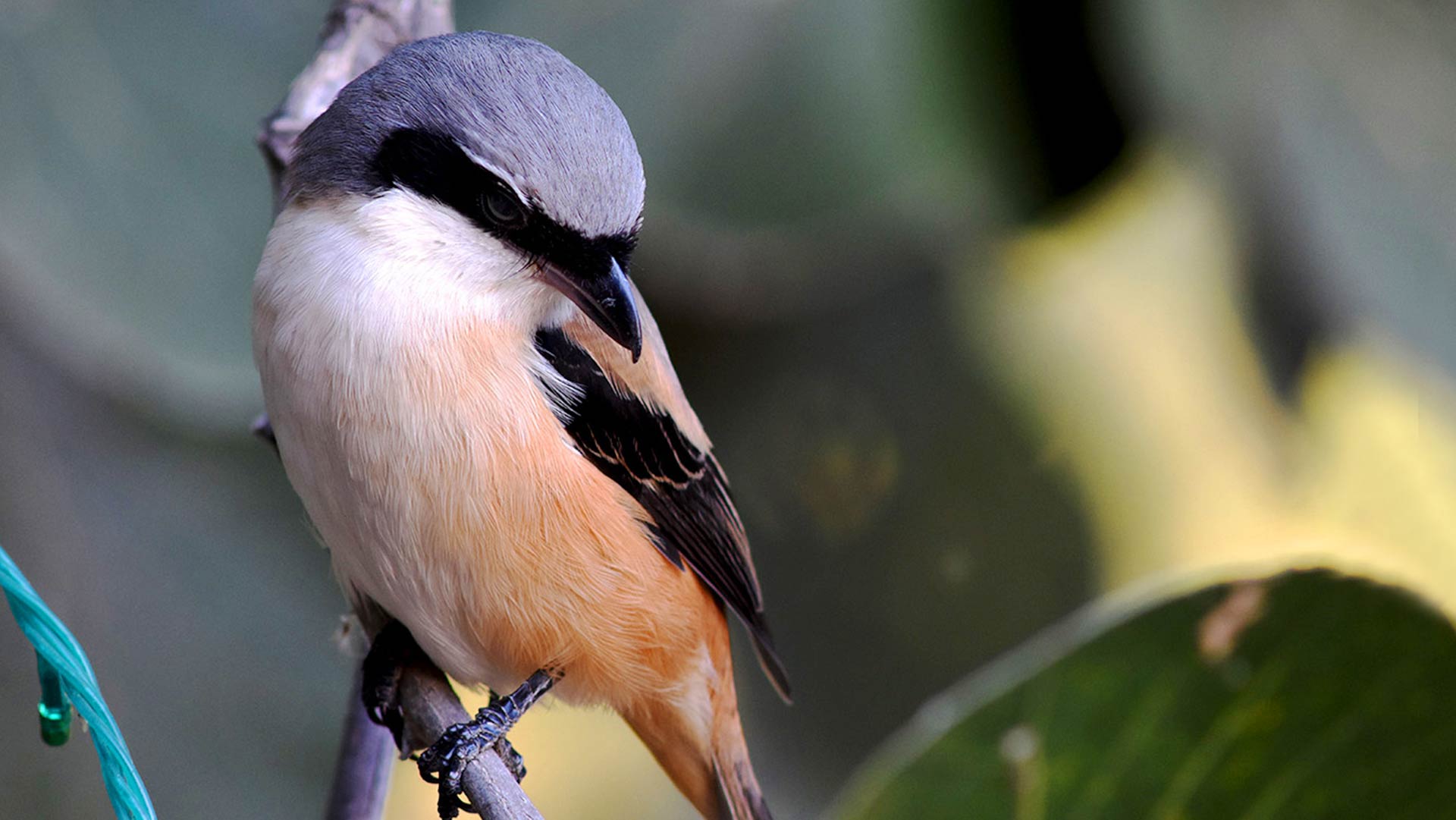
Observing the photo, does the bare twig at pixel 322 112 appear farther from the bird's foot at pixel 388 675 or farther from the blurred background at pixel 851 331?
the blurred background at pixel 851 331

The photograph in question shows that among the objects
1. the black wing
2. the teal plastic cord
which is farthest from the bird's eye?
the teal plastic cord

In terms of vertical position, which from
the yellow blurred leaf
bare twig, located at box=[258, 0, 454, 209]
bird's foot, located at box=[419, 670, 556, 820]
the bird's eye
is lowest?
the yellow blurred leaf

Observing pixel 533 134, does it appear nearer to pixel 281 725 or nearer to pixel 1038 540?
pixel 281 725

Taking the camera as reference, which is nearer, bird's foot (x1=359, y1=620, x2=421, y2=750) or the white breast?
the white breast

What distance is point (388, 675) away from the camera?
167 cm

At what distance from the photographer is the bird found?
136cm

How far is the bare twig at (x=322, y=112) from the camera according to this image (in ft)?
5.30

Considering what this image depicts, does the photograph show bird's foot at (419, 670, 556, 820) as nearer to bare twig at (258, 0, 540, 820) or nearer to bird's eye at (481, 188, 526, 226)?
bare twig at (258, 0, 540, 820)

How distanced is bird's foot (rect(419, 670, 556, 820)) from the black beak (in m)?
0.47

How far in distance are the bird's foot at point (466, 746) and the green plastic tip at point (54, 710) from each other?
384mm

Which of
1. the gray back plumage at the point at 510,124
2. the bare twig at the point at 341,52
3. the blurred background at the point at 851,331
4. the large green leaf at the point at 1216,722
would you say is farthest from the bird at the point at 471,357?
the blurred background at the point at 851,331

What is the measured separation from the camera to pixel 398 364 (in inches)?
53.4

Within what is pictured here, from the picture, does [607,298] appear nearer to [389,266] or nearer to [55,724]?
[389,266]

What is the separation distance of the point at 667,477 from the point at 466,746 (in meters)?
0.41
